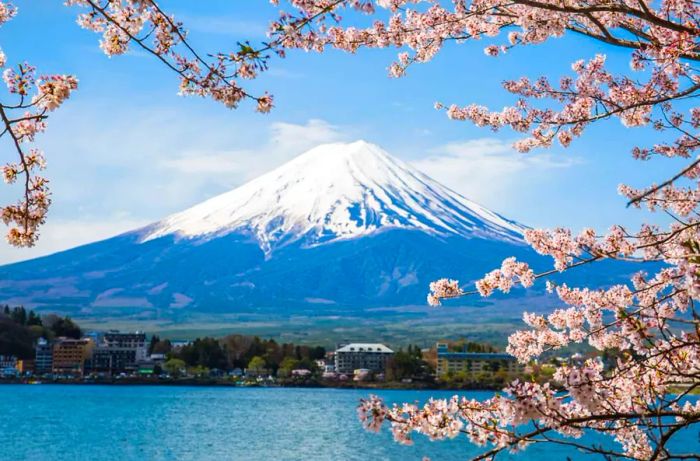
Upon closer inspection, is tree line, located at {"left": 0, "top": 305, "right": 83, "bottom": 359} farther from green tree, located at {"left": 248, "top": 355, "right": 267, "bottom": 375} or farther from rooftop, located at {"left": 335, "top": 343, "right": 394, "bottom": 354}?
rooftop, located at {"left": 335, "top": 343, "right": 394, "bottom": 354}

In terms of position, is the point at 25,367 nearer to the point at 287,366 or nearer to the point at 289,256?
the point at 287,366

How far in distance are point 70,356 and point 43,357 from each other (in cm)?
249

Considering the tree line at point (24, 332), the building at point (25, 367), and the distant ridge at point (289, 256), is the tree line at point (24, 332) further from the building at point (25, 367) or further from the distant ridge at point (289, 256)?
the distant ridge at point (289, 256)

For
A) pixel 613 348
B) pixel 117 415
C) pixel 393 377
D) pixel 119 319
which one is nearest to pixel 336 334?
pixel 119 319

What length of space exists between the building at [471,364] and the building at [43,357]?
37.1 metres

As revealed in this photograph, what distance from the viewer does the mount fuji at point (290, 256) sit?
132 metres

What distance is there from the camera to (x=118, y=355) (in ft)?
305

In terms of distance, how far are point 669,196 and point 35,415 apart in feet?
157

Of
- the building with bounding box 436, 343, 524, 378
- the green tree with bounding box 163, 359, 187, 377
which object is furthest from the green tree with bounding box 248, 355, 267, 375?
the building with bounding box 436, 343, 524, 378

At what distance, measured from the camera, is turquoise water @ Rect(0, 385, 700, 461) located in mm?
30078

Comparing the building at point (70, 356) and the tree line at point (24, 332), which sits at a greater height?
the tree line at point (24, 332)

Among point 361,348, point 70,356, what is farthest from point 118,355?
point 361,348

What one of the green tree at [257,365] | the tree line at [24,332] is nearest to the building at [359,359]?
the green tree at [257,365]

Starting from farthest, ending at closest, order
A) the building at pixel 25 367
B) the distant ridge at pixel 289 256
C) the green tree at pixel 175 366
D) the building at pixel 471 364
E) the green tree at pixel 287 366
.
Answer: the distant ridge at pixel 289 256, the building at pixel 25 367, the green tree at pixel 175 366, the green tree at pixel 287 366, the building at pixel 471 364
